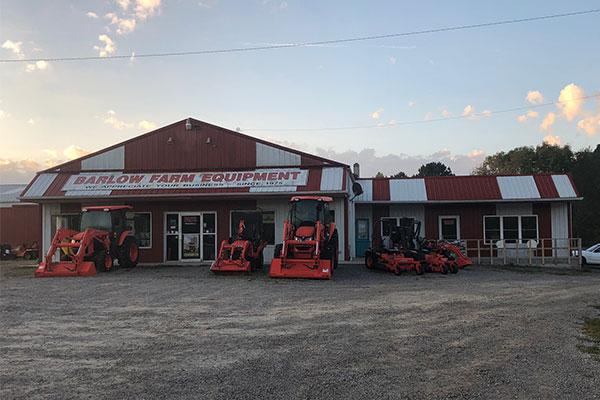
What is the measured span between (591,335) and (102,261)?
1536 centimetres

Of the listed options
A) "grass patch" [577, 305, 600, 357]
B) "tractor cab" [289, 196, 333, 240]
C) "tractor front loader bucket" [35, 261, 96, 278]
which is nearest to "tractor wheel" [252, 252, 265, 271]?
"tractor cab" [289, 196, 333, 240]

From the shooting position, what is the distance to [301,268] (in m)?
16.1

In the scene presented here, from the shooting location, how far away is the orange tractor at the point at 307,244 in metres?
15.9

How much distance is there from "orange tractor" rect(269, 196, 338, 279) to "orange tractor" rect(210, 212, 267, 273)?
1134 mm

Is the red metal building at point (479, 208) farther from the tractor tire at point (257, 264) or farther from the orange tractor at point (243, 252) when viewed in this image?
the orange tractor at point (243, 252)

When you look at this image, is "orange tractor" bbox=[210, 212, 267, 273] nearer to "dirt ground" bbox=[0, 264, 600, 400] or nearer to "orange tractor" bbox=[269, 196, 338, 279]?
"orange tractor" bbox=[269, 196, 338, 279]

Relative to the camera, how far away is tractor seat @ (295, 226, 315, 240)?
54.7ft

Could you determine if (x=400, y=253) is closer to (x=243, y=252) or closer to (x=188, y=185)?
(x=243, y=252)

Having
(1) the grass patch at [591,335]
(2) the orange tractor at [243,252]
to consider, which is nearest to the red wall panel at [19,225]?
(2) the orange tractor at [243,252]

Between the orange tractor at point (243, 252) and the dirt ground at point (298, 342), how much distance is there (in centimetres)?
341

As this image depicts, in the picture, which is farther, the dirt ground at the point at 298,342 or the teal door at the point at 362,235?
the teal door at the point at 362,235

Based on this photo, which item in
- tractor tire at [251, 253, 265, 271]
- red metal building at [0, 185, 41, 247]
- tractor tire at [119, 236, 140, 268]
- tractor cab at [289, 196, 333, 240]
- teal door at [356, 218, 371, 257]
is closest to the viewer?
tractor cab at [289, 196, 333, 240]

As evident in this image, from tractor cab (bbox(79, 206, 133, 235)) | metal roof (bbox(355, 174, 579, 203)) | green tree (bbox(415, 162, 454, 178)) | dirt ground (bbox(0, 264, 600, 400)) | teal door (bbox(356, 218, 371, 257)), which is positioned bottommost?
dirt ground (bbox(0, 264, 600, 400))

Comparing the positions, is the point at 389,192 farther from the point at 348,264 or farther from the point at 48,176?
the point at 48,176
